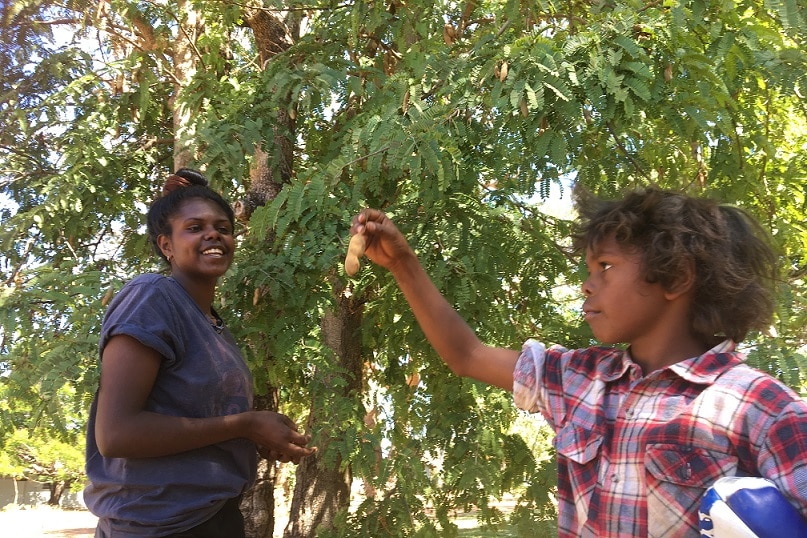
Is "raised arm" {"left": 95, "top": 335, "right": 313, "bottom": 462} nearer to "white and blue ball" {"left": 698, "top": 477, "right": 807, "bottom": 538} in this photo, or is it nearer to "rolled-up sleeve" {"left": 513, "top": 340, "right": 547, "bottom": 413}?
"rolled-up sleeve" {"left": 513, "top": 340, "right": 547, "bottom": 413}

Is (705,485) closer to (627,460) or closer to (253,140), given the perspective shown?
(627,460)

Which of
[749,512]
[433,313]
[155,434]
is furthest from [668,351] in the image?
[155,434]

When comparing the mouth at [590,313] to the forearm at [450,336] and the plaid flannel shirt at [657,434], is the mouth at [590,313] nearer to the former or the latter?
the plaid flannel shirt at [657,434]

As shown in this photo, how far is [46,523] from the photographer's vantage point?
71.4 feet

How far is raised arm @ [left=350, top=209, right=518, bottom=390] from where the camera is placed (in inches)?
82.6

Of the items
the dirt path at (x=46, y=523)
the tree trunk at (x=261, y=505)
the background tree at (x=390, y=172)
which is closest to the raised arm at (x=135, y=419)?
the background tree at (x=390, y=172)

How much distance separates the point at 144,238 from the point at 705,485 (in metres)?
4.32

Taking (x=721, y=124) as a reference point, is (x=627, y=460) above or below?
below

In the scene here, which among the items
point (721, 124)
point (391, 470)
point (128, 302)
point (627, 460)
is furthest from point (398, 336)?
point (627, 460)

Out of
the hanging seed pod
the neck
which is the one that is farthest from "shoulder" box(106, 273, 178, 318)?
the hanging seed pod

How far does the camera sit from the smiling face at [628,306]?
1.82 m

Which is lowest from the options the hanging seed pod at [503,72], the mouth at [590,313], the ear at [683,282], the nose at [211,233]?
the mouth at [590,313]

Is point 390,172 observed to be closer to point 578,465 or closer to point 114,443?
point 114,443

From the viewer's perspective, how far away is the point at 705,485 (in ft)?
5.08
